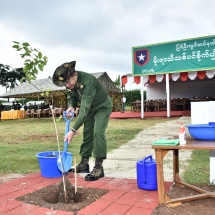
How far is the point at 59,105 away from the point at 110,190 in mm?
23283

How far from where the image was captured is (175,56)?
14281 mm

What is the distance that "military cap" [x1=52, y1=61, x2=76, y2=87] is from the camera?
3.51 m

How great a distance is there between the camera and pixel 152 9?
987 centimetres

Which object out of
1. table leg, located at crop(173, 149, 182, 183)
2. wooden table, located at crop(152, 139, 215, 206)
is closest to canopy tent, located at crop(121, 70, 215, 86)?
table leg, located at crop(173, 149, 182, 183)

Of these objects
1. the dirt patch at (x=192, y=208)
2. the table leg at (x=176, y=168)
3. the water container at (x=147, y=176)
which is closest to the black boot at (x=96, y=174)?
the water container at (x=147, y=176)

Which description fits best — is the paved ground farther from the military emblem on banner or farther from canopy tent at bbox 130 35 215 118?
the military emblem on banner

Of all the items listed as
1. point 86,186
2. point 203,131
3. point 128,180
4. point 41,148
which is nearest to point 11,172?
point 86,186

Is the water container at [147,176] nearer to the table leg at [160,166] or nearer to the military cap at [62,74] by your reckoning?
the table leg at [160,166]

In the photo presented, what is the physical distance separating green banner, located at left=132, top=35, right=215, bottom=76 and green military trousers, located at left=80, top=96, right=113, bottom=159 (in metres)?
10.6

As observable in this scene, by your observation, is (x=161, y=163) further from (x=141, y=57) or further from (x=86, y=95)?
(x=141, y=57)

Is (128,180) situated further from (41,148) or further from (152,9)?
(152,9)

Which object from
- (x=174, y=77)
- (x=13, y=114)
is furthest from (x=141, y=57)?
(x=13, y=114)

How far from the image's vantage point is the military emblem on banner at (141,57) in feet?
48.4

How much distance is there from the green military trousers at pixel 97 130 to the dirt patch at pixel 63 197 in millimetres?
641
